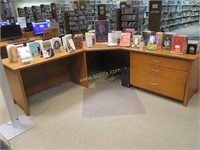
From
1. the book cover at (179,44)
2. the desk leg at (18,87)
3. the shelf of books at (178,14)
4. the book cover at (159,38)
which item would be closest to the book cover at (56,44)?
the desk leg at (18,87)

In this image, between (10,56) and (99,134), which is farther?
(10,56)

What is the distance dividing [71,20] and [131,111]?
22.9 ft

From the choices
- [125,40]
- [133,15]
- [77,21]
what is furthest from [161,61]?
[77,21]

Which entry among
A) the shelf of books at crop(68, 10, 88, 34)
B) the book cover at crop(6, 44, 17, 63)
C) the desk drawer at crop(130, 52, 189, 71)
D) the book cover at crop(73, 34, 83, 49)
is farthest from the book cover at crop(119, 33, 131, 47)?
the shelf of books at crop(68, 10, 88, 34)

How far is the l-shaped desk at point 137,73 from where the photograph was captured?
7.39 ft

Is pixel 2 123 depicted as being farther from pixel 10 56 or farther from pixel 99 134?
pixel 99 134

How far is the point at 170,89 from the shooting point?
247 centimetres

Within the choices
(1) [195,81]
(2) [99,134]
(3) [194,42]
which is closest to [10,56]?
(2) [99,134]

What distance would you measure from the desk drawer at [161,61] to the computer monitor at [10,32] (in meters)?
3.59

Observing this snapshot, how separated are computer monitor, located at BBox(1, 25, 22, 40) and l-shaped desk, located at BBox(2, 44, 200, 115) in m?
2.42

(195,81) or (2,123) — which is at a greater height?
(195,81)

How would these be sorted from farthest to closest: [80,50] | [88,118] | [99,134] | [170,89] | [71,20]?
[71,20] < [80,50] < [170,89] < [88,118] < [99,134]

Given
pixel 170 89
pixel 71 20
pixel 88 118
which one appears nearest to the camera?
pixel 88 118

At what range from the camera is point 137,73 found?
281 cm
